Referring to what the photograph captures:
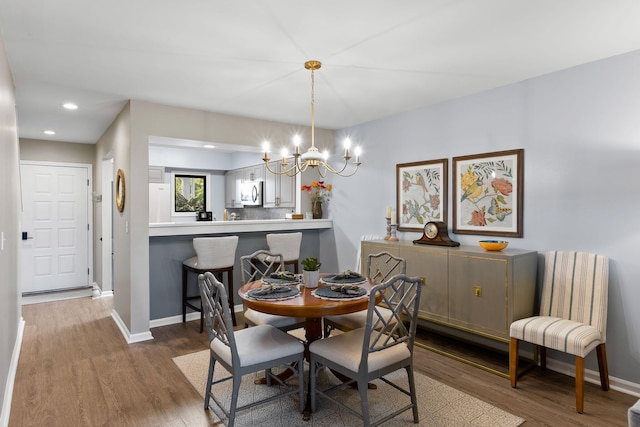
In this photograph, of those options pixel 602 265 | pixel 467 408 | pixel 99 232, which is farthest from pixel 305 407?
pixel 99 232

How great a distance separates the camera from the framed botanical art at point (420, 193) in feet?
12.9

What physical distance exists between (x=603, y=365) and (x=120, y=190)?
466 centimetres

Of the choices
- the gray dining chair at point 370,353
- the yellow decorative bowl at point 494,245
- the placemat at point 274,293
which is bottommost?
the gray dining chair at point 370,353

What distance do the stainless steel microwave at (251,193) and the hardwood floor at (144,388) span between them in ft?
10.5

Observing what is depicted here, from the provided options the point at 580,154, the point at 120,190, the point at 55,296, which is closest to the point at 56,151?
the point at 55,296

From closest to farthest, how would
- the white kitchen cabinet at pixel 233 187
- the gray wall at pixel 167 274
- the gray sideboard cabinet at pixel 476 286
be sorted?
the gray sideboard cabinet at pixel 476 286 < the gray wall at pixel 167 274 < the white kitchen cabinet at pixel 233 187

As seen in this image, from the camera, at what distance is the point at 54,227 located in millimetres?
5918

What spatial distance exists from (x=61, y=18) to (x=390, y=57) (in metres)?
2.08

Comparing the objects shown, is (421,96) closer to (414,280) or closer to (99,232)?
(414,280)

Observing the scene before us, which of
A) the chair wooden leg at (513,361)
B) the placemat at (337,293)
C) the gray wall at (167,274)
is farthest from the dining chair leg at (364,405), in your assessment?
the gray wall at (167,274)

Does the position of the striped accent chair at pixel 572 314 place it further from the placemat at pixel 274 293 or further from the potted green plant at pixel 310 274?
the placemat at pixel 274 293

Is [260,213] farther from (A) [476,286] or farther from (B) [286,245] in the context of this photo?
(A) [476,286]

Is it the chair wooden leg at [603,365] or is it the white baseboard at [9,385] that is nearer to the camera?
the white baseboard at [9,385]

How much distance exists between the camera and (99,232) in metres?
5.91
